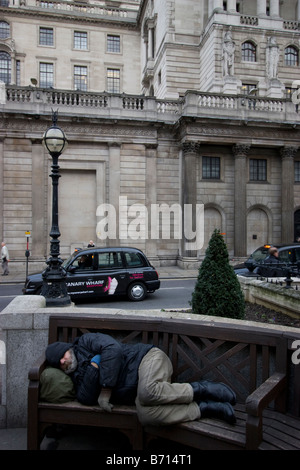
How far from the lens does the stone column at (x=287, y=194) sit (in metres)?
23.1

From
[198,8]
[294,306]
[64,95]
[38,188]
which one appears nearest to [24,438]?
[294,306]

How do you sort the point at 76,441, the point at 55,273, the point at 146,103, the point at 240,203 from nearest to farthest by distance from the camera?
the point at 76,441 < the point at 55,273 < the point at 146,103 < the point at 240,203

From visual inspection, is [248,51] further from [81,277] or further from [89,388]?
[89,388]

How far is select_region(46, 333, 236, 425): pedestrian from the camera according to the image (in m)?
3.07

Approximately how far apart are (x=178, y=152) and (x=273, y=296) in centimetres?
1750

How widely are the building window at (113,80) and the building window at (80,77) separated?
2.55 metres

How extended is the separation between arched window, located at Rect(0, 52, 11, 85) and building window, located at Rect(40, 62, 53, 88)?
328cm

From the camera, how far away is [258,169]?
24125 mm

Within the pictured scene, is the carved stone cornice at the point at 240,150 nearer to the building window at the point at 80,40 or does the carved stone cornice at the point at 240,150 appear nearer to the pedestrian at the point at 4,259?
the pedestrian at the point at 4,259

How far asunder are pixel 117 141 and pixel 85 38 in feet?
68.2

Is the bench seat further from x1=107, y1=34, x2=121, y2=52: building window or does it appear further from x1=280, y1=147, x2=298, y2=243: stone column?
x1=107, y1=34, x2=121, y2=52: building window

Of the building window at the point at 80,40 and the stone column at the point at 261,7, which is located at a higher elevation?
the building window at the point at 80,40

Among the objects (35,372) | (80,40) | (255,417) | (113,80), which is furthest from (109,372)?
(80,40)

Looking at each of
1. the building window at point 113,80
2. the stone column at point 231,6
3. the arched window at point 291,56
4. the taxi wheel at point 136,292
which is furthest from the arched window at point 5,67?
the taxi wheel at point 136,292
